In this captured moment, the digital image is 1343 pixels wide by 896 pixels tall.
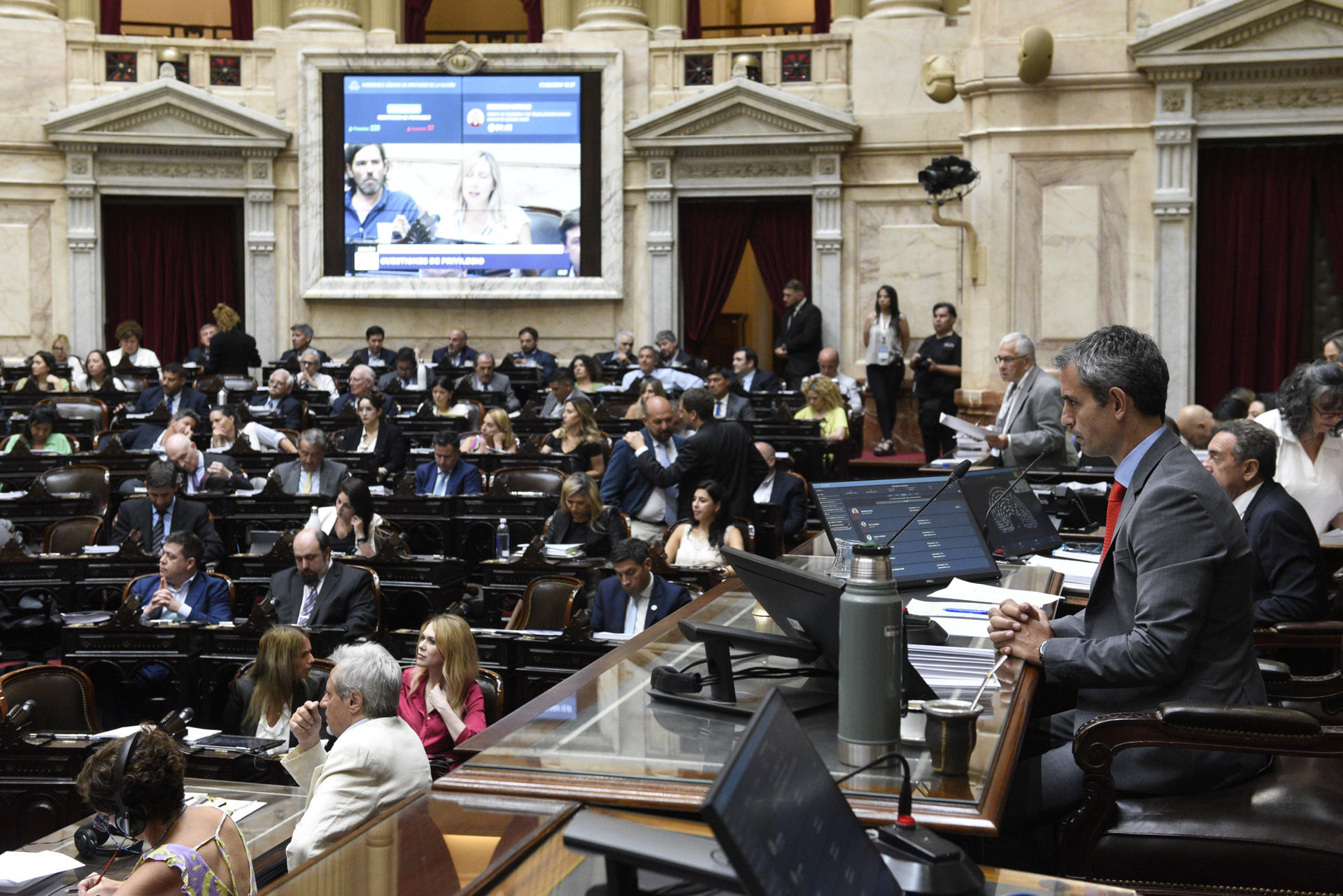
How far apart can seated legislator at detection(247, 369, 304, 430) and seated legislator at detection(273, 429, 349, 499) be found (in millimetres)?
3009

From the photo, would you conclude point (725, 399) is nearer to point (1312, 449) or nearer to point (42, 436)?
point (42, 436)

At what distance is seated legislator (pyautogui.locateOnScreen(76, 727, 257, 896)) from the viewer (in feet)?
10.2

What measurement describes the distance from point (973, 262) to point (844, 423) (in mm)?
1645

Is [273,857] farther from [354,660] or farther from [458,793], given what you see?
[458,793]

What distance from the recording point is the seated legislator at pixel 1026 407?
5.92 metres

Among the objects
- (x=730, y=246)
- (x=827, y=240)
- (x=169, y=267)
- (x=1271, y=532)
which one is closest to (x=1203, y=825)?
(x=1271, y=532)

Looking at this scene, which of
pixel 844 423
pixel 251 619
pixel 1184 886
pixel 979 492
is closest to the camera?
pixel 1184 886

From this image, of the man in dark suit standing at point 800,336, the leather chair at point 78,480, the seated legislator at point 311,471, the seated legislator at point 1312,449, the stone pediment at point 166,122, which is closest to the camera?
the seated legislator at point 1312,449

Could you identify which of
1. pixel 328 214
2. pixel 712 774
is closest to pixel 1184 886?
pixel 712 774

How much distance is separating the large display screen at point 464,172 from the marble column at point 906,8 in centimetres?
329

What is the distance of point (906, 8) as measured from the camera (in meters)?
14.4

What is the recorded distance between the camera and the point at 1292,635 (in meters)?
3.80

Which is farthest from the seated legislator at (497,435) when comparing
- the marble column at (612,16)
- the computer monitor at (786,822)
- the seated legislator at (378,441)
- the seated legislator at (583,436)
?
the computer monitor at (786,822)

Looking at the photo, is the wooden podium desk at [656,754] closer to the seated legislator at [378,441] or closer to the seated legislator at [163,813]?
the seated legislator at [163,813]
